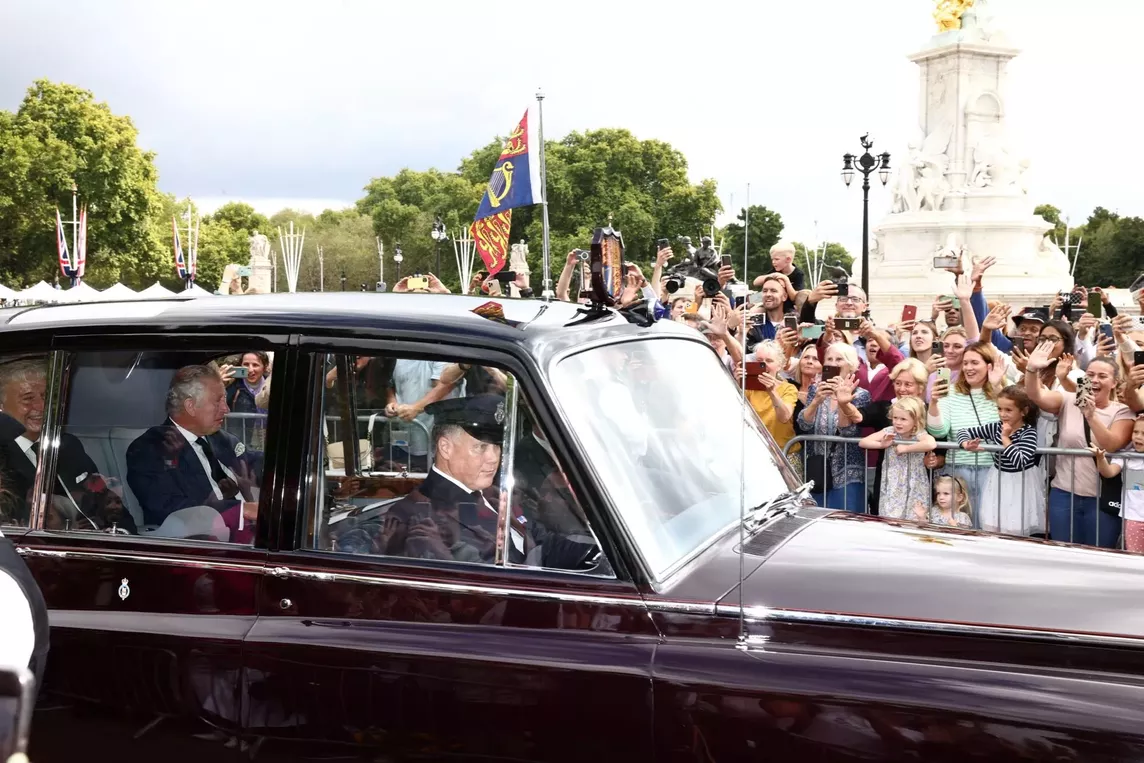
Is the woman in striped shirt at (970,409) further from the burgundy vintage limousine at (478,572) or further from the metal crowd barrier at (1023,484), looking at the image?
the burgundy vintage limousine at (478,572)

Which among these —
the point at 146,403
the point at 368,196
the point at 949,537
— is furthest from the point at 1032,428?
the point at 368,196

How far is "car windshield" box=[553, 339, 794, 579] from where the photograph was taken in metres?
3.22

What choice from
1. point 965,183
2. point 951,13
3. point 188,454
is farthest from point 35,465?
point 951,13

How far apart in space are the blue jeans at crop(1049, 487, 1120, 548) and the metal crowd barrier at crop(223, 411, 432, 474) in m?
4.91

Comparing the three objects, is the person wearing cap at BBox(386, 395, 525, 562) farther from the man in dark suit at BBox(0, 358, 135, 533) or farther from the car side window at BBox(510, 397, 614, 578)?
the man in dark suit at BBox(0, 358, 135, 533)

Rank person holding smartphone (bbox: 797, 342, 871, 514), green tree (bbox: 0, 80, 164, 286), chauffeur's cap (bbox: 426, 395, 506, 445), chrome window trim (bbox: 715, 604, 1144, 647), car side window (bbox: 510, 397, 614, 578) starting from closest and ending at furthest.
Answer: chrome window trim (bbox: 715, 604, 1144, 647)
car side window (bbox: 510, 397, 614, 578)
chauffeur's cap (bbox: 426, 395, 506, 445)
person holding smartphone (bbox: 797, 342, 871, 514)
green tree (bbox: 0, 80, 164, 286)

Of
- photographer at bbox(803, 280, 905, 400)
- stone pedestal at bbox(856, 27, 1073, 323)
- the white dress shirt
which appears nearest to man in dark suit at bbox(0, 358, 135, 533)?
the white dress shirt

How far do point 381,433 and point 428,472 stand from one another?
201 millimetres

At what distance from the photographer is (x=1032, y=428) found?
7.25 metres

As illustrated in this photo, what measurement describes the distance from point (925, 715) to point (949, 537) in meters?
1.06

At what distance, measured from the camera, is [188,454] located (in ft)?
12.3

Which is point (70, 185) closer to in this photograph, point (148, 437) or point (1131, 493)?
point (1131, 493)

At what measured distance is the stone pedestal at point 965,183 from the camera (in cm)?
4500

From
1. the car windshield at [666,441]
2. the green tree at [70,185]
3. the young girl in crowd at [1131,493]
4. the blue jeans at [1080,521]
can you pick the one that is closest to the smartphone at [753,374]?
the blue jeans at [1080,521]
